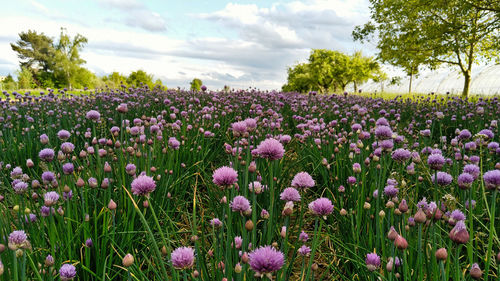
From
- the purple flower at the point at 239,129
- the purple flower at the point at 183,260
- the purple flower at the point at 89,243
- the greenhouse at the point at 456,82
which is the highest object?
the greenhouse at the point at 456,82

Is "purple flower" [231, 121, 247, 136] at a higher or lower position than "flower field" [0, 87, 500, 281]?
higher

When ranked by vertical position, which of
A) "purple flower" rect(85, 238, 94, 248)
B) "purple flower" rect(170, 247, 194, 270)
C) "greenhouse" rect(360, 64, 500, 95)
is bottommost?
"purple flower" rect(85, 238, 94, 248)

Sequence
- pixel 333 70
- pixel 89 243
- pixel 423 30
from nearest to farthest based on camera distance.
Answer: pixel 89 243
pixel 423 30
pixel 333 70

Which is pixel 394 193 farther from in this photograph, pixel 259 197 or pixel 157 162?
pixel 157 162

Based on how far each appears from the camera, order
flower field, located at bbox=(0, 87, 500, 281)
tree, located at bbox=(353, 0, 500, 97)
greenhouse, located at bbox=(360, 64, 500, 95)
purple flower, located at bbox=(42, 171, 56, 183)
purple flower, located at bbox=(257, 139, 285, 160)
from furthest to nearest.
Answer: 1. greenhouse, located at bbox=(360, 64, 500, 95)
2. tree, located at bbox=(353, 0, 500, 97)
3. purple flower, located at bbox=(42, 171, 56, 183)
4. purple flower, located at bbox=(257, 139, 285, 160)
5. flower field, located at bbox=(0, 87, 500, 281)

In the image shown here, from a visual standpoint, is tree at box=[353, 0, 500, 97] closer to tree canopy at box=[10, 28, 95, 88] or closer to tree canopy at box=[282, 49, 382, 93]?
tree canopy at box=[282, 49, 382, 93]

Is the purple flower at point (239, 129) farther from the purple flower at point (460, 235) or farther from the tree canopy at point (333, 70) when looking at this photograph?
the tree canopy at point (333, 70)

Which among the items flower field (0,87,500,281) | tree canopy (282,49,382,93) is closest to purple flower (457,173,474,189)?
flower field (0,87,500,281)

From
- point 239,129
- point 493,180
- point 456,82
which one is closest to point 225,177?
point 239,129

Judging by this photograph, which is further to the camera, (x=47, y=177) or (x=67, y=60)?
(x=67, y=60)

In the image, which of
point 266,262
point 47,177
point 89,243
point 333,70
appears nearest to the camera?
point 266,262

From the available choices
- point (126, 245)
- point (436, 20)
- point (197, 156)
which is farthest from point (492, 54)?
point (126, 245)

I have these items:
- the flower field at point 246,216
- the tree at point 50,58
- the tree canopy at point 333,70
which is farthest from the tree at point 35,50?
the flower field at point 246,216

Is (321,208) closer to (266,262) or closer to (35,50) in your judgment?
(266,262)
